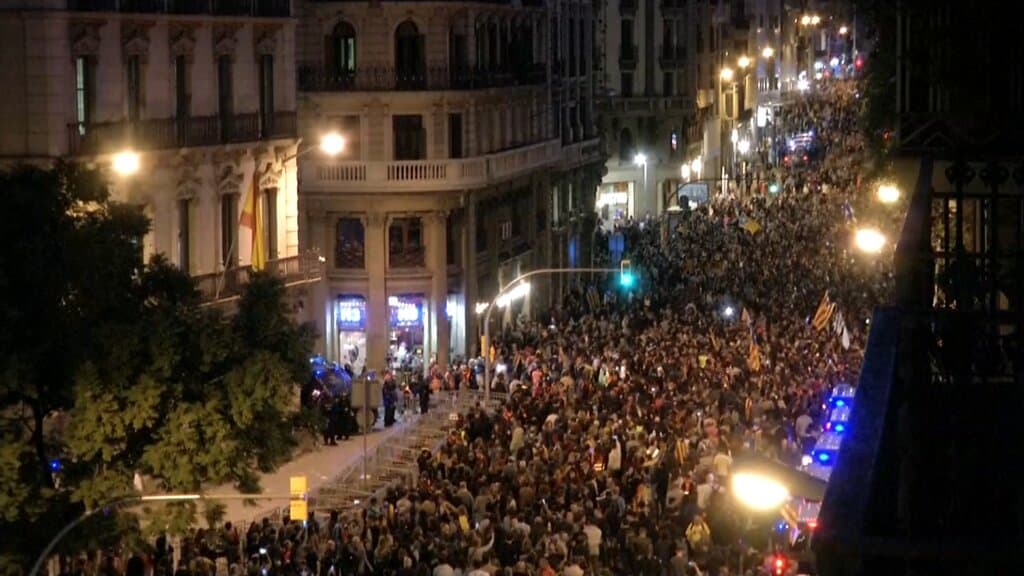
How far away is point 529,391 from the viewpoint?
4594 centimetres

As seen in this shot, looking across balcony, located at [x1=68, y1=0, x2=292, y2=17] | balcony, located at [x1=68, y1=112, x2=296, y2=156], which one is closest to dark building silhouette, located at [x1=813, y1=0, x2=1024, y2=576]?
balcony, located at [x1=68, y1=112, x2=296, y2=156]

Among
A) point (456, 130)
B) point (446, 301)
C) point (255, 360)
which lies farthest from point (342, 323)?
point (255, 360)

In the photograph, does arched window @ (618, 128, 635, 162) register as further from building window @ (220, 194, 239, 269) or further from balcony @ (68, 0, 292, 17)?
building window @ (220, 194, 239, 269)

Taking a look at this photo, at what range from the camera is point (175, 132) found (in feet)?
151

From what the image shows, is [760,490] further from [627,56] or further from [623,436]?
[627,56]

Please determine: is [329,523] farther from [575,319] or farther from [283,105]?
[575,319]

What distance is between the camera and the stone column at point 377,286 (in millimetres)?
60438

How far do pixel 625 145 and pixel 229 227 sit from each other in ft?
188

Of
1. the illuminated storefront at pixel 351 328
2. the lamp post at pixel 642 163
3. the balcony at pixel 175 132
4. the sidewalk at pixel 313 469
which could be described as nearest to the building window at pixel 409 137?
the illuminated storefront at pixel 351 328

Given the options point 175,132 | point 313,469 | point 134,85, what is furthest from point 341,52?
point 313,469

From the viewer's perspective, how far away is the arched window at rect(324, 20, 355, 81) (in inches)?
2440

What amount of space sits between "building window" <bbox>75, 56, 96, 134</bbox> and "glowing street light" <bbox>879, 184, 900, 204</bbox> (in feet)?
49.5

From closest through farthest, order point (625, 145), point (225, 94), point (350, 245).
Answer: point (225, 94), point (350, 245), point (625, 145)

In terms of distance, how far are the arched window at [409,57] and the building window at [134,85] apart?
17908 mm
